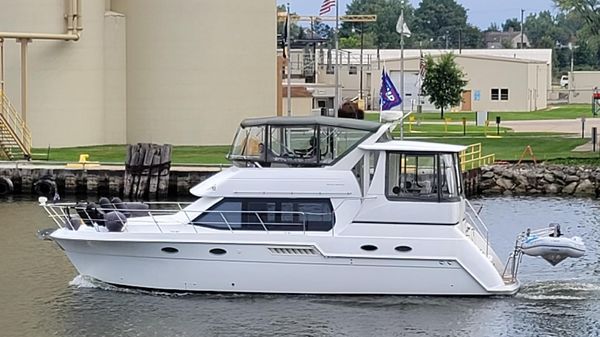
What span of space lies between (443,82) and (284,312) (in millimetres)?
63224

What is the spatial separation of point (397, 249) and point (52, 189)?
1009 inches

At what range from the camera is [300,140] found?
26250 millimetres

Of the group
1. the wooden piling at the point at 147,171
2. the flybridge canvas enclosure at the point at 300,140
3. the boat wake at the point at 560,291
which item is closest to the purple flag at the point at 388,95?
the wooden piling at the point at 147,171

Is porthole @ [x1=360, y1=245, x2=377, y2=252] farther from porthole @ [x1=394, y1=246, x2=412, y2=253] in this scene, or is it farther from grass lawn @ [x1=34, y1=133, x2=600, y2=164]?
grass lawn @ [x1=34, y1=133, x2=600, y2=164]

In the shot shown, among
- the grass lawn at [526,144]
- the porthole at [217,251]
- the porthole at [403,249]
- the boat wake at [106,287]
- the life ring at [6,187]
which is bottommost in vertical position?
the boat wake at [106,287]

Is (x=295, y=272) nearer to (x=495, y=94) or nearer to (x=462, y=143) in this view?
(x=462, y=143)

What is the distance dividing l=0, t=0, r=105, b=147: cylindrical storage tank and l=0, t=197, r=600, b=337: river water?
100 feet

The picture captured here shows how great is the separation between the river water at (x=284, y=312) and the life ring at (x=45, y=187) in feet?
62.8

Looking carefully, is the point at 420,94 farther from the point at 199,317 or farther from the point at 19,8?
the point at 199,317

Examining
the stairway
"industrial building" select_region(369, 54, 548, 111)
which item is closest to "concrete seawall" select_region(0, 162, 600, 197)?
the stairway

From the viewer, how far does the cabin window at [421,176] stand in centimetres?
2533

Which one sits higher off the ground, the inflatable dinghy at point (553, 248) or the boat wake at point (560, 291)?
the inflatable dinghy at point (553, 248)

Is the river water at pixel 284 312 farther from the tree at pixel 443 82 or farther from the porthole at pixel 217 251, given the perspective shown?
the tree at pixel 443 82

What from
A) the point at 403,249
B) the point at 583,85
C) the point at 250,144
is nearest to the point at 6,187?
the point at 250,144
